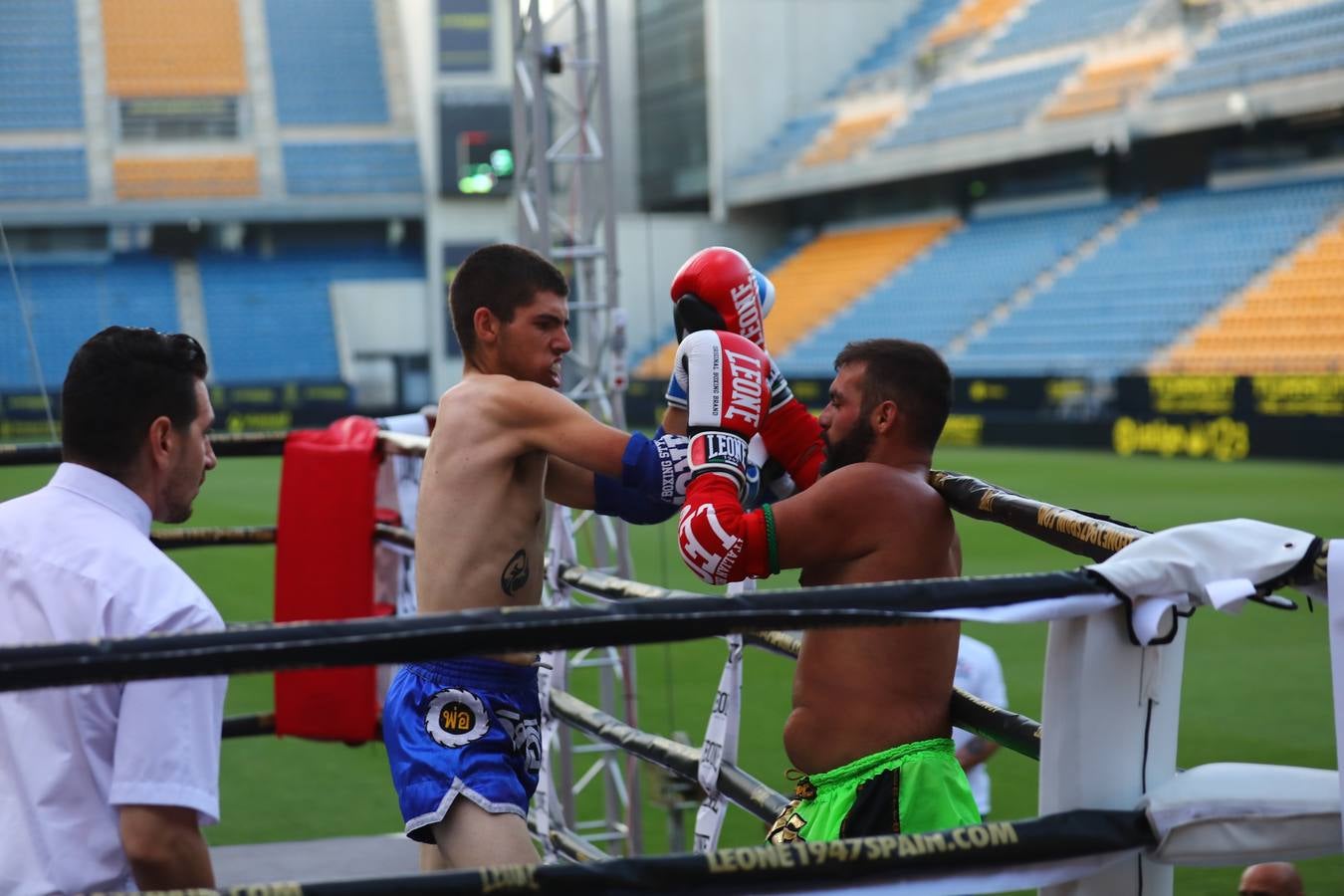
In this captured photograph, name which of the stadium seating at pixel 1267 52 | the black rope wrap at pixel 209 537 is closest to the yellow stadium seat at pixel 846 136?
the stadium seating at pixel 1267 52

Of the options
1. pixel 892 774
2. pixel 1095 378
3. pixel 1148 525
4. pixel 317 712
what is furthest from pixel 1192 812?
pixel 1095 378

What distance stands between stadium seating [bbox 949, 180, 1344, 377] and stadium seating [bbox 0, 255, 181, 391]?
15315 mm

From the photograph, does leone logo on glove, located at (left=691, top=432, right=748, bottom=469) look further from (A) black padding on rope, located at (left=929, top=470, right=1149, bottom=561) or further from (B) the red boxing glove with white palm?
(A) black padding on rope, located at (left=929, top=470, right=1149, bottom=561)

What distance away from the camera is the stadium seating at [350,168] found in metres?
33.3

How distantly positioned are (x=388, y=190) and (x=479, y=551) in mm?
31355

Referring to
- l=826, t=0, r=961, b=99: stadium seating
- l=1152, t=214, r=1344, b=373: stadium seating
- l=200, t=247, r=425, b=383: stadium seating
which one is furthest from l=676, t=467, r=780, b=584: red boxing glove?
l=826, t=0, r=961, b=99: stadium seating

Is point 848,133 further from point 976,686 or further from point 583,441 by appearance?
point 583,441

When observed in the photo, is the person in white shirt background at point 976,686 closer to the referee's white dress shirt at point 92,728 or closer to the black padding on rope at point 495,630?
the black padding on rope at point 495,630

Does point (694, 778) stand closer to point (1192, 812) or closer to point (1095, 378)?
point (1192, 812)

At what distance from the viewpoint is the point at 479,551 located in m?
3.11

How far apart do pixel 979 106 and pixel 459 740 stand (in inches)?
1008

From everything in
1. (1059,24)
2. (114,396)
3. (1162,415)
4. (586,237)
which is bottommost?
(1162,415)

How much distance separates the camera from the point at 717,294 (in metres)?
3.12

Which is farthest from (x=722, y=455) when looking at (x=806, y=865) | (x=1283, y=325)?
(x=1283, y=325)
